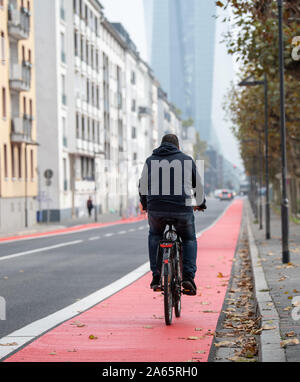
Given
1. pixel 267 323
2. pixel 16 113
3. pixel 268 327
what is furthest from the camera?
pixel 16 113

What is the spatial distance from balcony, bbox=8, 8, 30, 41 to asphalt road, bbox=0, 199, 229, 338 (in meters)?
A: 24.7

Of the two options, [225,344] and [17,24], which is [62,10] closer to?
[17,24]

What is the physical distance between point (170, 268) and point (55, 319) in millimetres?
1658

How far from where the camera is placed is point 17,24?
1898 inches

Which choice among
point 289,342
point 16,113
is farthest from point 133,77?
point 289,342

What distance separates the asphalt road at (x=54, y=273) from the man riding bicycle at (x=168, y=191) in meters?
1.75

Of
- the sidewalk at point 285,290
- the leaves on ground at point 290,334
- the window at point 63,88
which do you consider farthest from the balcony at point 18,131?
the leaves on ground at point 290,334

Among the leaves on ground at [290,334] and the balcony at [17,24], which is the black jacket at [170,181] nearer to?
the leaves on ground at [290,334]

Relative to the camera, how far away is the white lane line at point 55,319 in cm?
778

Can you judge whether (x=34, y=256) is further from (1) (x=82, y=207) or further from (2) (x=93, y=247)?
(1) (x=82, y=207)

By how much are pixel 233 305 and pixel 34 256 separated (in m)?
10.4

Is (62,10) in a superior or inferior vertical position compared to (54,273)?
superior

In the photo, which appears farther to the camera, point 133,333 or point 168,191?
point 168,191

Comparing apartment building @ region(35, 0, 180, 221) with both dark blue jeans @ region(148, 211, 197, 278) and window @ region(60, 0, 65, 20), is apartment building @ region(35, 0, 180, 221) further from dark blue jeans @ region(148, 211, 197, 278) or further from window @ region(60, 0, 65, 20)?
dark blue jeans @ region(148, 211, 197, 278)
